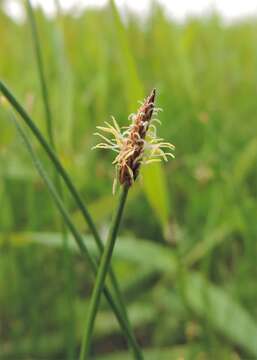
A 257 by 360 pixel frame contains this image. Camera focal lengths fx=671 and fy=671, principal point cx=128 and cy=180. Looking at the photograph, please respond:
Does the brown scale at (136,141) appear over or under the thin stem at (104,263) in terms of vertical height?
over

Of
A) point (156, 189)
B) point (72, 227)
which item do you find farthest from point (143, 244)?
point (72, 227)

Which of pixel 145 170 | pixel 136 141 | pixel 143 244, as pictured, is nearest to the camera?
pixel 136 141

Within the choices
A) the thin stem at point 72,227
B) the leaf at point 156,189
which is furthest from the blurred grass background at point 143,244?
the thin stem at point 72,227

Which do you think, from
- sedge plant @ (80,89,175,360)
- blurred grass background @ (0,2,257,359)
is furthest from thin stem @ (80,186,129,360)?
blurred grass background @ (0,2,257,359)

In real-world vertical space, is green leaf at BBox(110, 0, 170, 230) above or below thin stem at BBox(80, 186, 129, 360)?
above

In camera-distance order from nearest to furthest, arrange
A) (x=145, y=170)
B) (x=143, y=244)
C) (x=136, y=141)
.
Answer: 1. (x=136, y=141)
2. (x=145, y=170)
3. (x=143, y=244)

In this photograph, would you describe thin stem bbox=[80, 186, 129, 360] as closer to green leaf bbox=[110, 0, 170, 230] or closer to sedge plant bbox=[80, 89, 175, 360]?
sedge plant bbox=[80, 89, 175, 360]

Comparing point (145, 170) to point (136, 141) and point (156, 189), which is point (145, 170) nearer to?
point (156, 189)

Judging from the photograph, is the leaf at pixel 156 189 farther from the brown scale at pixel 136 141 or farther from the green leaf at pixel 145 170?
the brown scale at pixel 136 141
